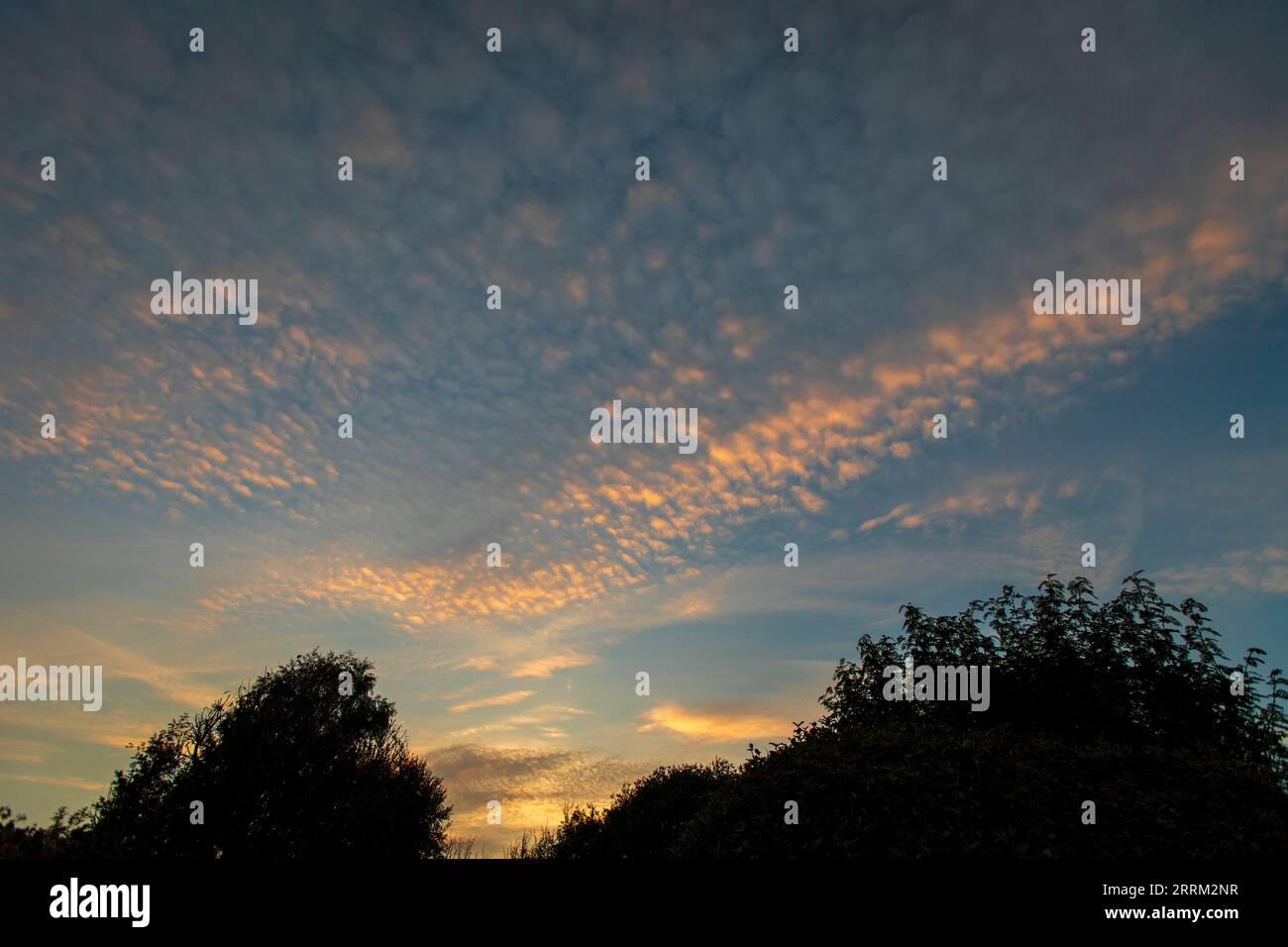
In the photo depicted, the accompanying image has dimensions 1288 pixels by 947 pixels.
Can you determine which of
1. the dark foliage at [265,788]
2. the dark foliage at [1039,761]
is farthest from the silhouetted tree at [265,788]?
the dark foliage at [1039,761]

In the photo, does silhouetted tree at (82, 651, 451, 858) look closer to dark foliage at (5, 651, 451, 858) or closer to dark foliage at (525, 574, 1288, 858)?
dark foliage at (5, 651, 451, 858)

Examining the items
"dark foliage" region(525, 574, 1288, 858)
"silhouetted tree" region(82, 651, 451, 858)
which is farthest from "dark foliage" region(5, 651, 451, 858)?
"dark foliage" region(525, 574, 1288, 858)

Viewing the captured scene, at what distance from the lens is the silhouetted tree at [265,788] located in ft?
101

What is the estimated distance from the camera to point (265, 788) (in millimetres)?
31594

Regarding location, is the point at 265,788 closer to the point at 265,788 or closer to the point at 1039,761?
the point at 265,788

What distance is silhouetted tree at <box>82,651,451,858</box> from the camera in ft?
101

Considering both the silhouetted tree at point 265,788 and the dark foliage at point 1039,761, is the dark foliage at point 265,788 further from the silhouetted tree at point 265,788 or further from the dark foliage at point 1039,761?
the dark foliage at point 1039,761

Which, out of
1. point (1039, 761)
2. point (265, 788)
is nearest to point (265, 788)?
point (265, 788)

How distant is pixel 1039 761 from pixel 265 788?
32.1 meters

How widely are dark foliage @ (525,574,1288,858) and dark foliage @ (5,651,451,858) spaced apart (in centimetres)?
1669

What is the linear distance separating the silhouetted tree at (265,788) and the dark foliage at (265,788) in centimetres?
5
